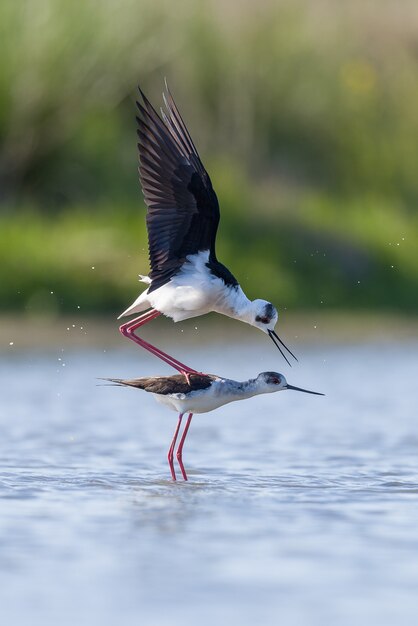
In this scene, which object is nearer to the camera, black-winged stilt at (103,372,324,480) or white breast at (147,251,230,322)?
white breast at (147,251,230,322)

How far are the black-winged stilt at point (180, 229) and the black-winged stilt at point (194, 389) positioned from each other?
0.12 m

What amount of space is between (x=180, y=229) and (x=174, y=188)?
0.25m

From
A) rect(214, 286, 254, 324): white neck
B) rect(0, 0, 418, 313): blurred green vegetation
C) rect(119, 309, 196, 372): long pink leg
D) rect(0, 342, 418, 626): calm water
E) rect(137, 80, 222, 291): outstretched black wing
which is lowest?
rect(0, 342, 418, 626): calm water

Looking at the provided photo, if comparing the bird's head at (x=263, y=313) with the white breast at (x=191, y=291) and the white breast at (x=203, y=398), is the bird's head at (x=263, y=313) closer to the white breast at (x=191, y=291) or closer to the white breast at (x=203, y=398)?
the white breast at (x=191, y=291)

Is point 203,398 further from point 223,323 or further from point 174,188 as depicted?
point 223,323

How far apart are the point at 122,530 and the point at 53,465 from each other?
6.97 ft

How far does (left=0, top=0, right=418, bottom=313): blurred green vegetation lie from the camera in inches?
623

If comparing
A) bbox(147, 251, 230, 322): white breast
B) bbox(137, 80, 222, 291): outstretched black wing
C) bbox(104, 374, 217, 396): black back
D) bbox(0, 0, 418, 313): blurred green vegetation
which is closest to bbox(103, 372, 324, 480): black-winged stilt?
bbox(104, 374, 217, 396): black back

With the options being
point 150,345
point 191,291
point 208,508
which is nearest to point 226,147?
point 150,345

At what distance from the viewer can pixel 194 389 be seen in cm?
813

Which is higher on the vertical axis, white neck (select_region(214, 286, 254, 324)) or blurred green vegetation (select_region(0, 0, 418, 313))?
blurred green vegetation (select_region(0, 0, 418, 313))

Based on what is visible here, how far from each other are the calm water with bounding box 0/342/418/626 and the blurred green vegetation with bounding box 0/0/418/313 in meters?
2.97

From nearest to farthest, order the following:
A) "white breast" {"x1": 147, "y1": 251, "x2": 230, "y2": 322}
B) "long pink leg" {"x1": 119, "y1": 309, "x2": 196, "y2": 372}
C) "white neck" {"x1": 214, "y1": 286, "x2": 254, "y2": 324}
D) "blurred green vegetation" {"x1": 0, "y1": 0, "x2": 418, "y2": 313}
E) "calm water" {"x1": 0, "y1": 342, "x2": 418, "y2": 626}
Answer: "calm water" {"x1": 0, "y1": 342, "x2": 418, "y2": 626}
"white breast" {"x1": 147, "y1": 251, "x2": 230, "y2": 322}
"white neck" {"x1": 214, "y1": 286, "x2": 254, "y2": 324}
"long pink leg" {"x1": 119, "y1": 309, "x2": 196, "y2": 372}
"blurred green vegetation" {"x1": 0, "y1": 0, "x2": 418, "y2": 313}

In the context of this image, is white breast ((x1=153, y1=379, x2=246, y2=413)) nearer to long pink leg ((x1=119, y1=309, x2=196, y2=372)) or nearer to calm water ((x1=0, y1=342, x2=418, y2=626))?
long pink leg ((x1=119, y1=309, x2=196, y2=372))
